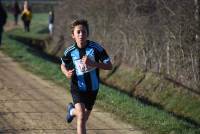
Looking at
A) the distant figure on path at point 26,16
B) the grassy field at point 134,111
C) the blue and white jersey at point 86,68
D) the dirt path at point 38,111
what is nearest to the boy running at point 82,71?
the blue and white jersey at point 86,68

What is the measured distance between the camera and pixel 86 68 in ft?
26.1

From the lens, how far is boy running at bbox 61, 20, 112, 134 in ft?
25.8

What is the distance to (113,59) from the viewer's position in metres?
20.4

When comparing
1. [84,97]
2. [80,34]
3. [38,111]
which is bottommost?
[38,111]

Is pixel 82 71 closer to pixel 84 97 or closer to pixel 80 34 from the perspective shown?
pixel 84 97

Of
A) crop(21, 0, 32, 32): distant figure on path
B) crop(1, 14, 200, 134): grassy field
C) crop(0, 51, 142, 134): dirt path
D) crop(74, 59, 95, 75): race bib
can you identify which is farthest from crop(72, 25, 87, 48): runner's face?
crop(21, 0, 32, 32): distant figure on path

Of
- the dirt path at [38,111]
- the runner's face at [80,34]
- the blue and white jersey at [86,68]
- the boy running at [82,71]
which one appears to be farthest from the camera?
the dirt path at [38,111]

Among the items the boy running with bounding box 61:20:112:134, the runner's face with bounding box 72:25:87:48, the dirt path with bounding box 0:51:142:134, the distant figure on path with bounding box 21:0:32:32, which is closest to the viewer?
the runner's face with bounding box 72:25:87:48

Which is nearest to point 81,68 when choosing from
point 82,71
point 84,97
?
point 82,71

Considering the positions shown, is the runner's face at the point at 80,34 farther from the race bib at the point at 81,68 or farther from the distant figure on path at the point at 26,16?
the distant figure on path at the point at 26,16

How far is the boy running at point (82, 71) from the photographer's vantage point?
7.87 m

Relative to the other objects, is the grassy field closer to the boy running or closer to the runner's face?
the boy running

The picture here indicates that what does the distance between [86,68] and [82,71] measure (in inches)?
3.1

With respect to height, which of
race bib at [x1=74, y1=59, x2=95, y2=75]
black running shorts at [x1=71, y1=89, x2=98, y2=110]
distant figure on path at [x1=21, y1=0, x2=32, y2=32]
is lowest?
distant figure on path at [x1=21, y1=0, x2=32, y2=32]
